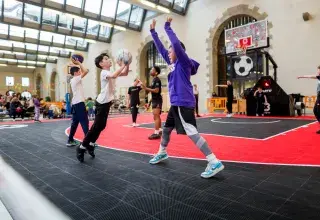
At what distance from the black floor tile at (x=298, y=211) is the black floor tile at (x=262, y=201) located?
0.05 m

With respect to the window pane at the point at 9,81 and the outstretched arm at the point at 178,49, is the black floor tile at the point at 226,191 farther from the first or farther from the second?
the window pane at the point at 9,81

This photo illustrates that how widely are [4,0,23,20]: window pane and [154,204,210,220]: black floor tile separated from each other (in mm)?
17668

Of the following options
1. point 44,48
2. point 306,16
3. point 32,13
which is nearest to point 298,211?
point 306,16

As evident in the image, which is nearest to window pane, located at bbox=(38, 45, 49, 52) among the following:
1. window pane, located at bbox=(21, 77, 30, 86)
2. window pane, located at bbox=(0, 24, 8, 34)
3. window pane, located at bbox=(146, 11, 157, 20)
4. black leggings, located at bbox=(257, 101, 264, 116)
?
window pane, located at bbox=(0, 24, 8, 34)

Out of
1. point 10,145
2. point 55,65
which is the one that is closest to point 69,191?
point 10,145

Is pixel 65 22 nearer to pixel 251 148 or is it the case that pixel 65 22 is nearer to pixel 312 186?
pixel 251 148

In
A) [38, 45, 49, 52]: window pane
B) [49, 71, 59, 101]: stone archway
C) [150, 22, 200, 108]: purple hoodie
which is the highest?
[38, 45, 49, 52]: window pane

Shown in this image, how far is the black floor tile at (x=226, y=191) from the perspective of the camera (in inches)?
80.7

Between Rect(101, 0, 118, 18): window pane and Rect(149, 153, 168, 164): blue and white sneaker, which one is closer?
Rect(149, 153, 168, 164): blue and white sneaker

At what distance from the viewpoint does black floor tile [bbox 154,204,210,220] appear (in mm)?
1700

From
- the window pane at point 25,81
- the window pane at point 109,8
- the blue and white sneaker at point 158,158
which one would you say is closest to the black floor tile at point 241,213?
the blue and white sneaker at point 158,158

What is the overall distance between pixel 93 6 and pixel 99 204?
1591cm

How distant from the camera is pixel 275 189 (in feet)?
7.07

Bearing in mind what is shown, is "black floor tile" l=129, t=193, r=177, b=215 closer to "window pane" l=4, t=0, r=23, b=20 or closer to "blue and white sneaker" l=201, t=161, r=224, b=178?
"blue and white sneaker" l=201, t=161, r=224, b=178
